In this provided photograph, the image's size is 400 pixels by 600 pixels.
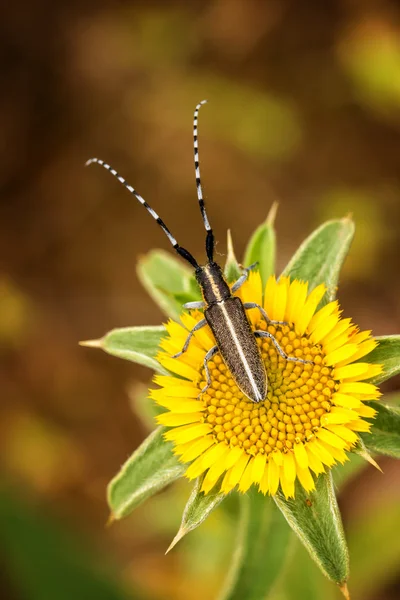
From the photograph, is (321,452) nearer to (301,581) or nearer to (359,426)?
(359,426)

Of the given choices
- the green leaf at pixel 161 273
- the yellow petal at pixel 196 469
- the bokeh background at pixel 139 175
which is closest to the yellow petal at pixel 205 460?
the yellow petal at pixel 196 469

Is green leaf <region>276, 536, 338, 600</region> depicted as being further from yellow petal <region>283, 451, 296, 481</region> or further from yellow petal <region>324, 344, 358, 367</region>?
yellow petal <region>324, 344, 358, 367</region>

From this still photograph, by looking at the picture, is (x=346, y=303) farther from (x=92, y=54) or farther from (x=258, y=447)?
(x=92, y=54)

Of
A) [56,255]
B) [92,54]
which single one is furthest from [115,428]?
[92,54]

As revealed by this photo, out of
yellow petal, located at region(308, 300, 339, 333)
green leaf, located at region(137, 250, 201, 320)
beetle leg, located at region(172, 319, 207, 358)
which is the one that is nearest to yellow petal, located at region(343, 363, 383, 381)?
yellow petal, located at region(308, 300, 339, 333)

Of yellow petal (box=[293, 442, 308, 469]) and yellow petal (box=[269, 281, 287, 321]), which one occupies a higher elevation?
yellow petal (box=[269, 281, 287, 321])

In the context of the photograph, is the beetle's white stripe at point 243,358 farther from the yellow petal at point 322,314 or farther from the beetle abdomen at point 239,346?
the yellow petal at point 322,314
